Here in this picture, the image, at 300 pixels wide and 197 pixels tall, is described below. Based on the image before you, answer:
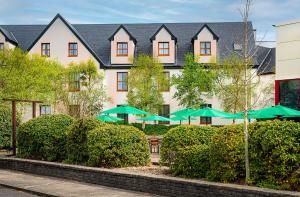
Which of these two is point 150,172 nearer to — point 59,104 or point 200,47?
point 59,104

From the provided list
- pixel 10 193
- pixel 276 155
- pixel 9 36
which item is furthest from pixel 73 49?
pixel 276 155

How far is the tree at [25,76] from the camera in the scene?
44.0 m

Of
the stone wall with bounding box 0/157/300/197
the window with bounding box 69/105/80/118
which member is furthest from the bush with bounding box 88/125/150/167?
the window with bounding box 69/105/80/118

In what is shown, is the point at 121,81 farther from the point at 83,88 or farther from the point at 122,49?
the point at 83,88

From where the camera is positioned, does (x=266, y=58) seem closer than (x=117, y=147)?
No

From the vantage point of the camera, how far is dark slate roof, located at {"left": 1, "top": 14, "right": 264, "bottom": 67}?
56625 millimetres

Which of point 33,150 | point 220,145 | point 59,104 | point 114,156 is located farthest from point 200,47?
point 220,145

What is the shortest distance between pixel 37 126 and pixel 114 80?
35091mm

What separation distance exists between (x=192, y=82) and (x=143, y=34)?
10.9 meters

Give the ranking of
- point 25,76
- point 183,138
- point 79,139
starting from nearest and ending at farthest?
point 183,138 → point 79,139 → point 25,76

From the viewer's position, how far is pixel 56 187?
15.7 metres

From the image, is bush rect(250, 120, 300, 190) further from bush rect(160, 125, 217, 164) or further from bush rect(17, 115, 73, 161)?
bush rect(17, 115, 73, 161)

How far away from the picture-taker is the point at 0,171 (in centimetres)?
2089

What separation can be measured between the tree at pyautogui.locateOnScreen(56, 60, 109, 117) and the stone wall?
92.6ft
